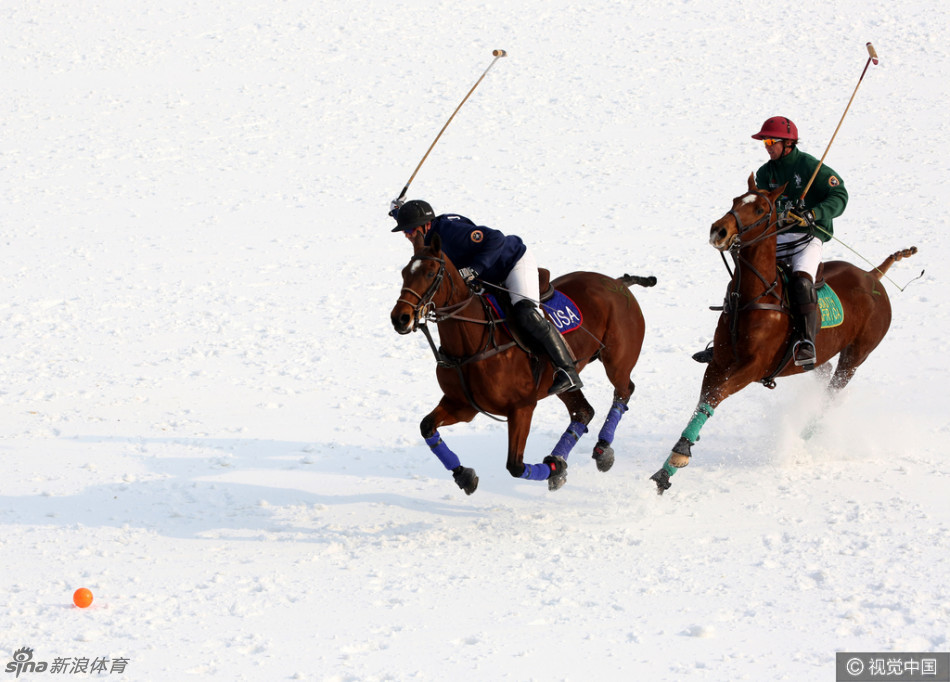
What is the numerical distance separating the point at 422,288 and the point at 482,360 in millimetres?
850

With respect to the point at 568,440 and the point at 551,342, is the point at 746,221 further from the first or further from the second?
the point at 568,440

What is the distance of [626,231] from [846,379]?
7.60 m

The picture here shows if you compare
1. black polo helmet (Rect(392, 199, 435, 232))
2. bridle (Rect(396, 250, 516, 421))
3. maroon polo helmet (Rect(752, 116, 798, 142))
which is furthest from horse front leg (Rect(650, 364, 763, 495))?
black polo helmet (Rect(392, 199, 435, 232))

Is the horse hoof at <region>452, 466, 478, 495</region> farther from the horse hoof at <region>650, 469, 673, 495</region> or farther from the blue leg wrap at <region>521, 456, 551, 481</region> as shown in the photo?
the horse hoof at <region>650, 469, 673, 495</region>

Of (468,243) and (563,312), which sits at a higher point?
(468,243)

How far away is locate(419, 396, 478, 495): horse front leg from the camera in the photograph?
24.0ft

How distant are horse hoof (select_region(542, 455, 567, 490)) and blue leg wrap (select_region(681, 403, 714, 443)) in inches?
36.8

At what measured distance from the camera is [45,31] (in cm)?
2548

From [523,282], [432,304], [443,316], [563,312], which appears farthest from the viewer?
[563,312]

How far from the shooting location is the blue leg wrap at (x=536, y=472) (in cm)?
735

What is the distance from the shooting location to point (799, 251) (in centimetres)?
831

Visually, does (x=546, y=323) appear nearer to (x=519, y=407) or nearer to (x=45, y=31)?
(x=519, y=407)

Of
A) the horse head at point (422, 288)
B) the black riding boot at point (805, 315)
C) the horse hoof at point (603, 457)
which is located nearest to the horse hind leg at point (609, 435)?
the horse hoof at point (603, 457)

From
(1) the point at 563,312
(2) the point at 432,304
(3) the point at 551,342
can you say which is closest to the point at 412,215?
(2) the point at 432,304
